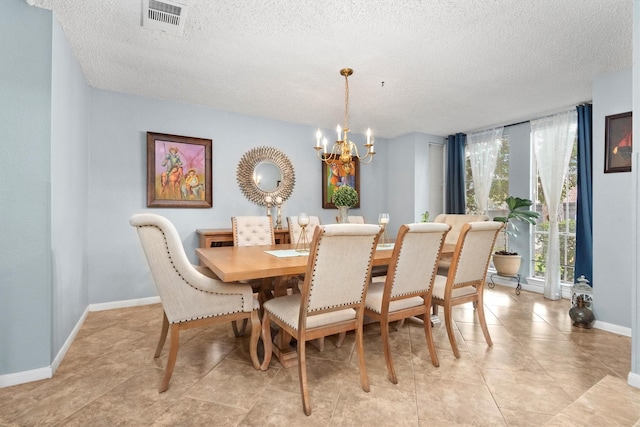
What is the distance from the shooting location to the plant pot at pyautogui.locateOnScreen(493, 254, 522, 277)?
4.09 meters

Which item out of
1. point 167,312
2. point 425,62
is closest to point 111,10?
point 167,312

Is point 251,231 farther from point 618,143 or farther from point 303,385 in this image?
point 618,143

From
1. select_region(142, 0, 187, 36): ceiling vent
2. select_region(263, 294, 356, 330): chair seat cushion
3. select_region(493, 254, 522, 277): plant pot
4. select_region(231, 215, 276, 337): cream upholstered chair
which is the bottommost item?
select_region(493, 254, 522, 277): plant pot

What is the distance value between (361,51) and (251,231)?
6.66 ft

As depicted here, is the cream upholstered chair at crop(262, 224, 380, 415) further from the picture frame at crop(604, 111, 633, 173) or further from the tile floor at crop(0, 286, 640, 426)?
the picture frame at crop(604, 111, 633, 173)

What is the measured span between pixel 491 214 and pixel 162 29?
492cm

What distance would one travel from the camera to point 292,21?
6.85 feet

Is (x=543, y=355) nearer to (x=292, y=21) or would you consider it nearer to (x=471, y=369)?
(x=471, y=369)

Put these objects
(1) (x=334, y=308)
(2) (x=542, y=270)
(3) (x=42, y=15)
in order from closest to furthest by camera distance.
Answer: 1. (1) (x=334, y=308)
2. (3) (x=42, y=15)
3. (2) (x=542, y=270)

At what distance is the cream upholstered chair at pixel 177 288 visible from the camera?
5.60ft

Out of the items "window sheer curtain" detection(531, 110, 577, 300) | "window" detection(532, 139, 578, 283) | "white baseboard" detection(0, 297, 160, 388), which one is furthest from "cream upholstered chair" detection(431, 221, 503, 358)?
"white baseboard" detection(0, 297, 160, 388)

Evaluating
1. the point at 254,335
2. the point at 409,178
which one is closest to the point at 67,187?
the point at 254,335

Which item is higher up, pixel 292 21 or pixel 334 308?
pixel 292 21

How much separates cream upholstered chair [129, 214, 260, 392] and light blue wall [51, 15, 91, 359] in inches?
33.8
